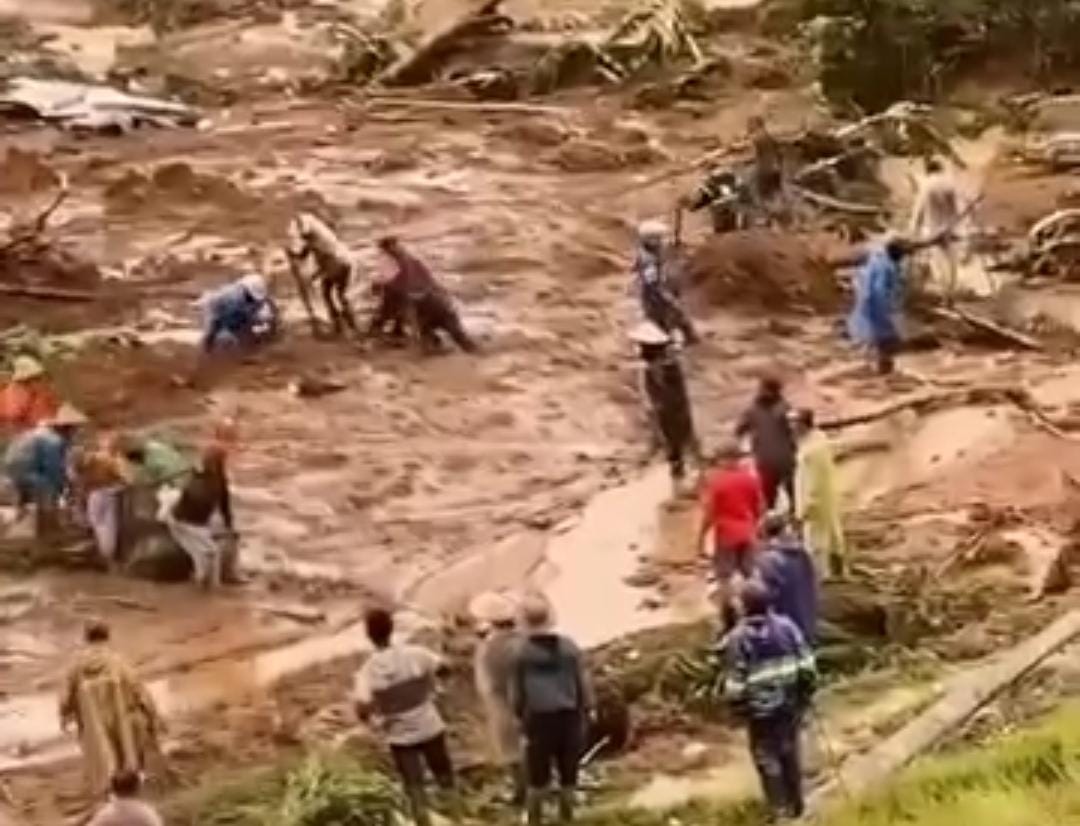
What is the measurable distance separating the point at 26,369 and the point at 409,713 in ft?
19.3

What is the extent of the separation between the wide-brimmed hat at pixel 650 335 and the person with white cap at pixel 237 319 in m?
2.25

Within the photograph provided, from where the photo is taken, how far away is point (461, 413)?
55.8 ft

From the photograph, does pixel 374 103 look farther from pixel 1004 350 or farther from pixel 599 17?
pixel 1004 350

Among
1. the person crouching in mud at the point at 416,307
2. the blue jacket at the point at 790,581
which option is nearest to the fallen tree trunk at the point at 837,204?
the person crouching in mud at the point at 416,307

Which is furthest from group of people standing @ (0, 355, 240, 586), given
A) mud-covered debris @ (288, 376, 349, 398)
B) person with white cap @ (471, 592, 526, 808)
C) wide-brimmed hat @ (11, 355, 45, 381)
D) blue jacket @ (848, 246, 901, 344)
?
blue jacket @ (848, 246, 901, 344)

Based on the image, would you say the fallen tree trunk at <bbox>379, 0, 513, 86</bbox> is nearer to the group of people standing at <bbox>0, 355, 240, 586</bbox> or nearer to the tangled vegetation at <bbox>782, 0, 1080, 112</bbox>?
the tangled vegetation at <bbox>782, 0, 1080, 112</bbox>

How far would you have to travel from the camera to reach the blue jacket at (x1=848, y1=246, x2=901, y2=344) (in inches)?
677

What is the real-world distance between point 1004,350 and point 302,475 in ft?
13.8

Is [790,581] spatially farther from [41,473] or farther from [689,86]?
[689,86]

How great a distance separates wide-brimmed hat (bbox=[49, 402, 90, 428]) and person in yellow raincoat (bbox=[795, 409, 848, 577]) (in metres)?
4.02

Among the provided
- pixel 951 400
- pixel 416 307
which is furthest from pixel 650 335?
pixel 416 307

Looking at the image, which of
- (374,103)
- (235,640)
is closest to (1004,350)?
(235,640)

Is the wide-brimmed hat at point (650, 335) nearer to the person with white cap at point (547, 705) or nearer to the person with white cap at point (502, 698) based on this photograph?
the person with white cap at point (502, 698)

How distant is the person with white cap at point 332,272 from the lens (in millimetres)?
18312
